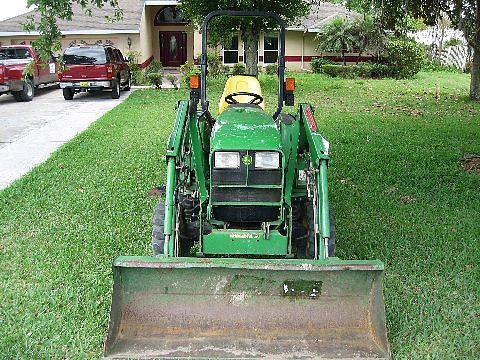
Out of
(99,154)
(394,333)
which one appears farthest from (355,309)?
(99,154)

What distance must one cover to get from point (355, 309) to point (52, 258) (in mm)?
3062

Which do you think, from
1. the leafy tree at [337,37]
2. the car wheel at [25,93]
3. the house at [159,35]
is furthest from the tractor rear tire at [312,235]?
the leafy tree at [337,37]

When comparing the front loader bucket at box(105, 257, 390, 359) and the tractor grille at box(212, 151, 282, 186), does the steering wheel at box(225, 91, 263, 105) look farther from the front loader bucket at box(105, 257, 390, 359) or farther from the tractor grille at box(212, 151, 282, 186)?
the front loader bucket at box(105, 257, 390, 359)

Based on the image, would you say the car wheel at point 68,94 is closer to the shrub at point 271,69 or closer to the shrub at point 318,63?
the shrub at point 271,69

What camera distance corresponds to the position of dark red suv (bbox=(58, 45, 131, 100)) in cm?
2031

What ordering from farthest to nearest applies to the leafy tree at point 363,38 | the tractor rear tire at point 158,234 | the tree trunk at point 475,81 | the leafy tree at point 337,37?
the leafy tree at point 337,37 → the leafy tree at point 363,38 → the tree trunk at point 475,81 → the tractor rear tire at point 158,234

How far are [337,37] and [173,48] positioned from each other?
9192 mm

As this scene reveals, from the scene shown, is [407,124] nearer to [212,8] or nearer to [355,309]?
[212,8]

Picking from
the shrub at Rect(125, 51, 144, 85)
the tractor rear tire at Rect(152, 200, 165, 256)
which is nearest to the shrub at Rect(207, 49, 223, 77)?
the shrub at Rect(125, 51, 144, 85)

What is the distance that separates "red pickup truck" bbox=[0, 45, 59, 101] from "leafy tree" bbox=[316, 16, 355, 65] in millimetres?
13574

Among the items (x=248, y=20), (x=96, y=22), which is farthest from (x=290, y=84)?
(x=96, y=22)

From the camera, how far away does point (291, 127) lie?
5707 millimetres

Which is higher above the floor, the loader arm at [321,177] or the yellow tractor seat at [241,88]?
the yellow tractor seat at [241,88]

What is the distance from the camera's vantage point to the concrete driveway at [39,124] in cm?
1102
